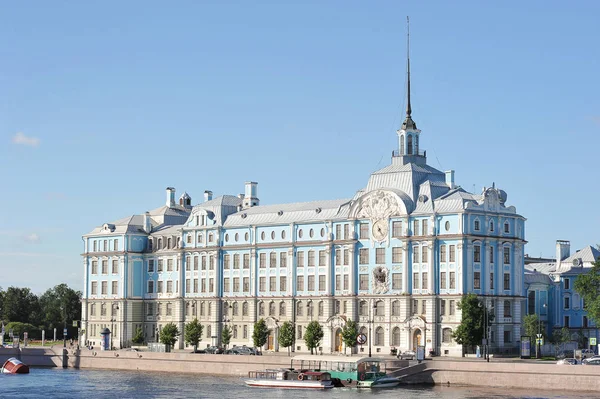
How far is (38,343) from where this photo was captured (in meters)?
169

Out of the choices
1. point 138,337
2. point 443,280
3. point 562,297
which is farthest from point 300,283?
point 562,297

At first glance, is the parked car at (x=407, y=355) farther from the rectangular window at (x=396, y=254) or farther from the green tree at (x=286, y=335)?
the green tree at (x=286, y=335)

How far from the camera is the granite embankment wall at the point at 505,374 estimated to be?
93.7 metres

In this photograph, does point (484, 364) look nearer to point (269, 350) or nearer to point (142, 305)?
point (269, 350)

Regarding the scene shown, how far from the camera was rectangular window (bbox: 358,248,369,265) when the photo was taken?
4906 inches

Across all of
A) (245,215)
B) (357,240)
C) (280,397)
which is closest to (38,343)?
(245,215)

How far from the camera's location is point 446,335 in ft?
387

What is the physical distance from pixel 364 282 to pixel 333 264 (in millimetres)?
4430

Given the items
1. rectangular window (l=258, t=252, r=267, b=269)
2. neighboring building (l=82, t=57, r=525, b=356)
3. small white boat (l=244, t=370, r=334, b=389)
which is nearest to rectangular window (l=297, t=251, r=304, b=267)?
neighboring building (l=82, t=57, r=525, b=356)

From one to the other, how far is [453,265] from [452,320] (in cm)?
528

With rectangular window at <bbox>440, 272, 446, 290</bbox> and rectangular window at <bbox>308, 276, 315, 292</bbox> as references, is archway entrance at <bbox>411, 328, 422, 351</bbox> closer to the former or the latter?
rectangular window at <bbox>440, 272, 446, 290</bbox>

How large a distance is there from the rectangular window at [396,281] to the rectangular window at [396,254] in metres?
1.40

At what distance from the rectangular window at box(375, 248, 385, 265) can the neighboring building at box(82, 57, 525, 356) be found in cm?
12

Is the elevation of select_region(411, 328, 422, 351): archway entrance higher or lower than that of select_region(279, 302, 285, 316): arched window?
lower
